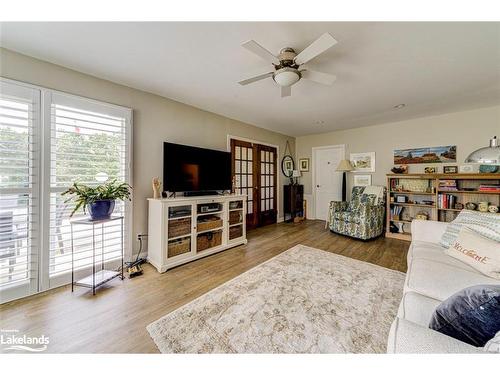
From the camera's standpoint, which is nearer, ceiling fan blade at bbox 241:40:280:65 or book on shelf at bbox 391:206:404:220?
ceiling fan blade at bbox 241:40:280:65

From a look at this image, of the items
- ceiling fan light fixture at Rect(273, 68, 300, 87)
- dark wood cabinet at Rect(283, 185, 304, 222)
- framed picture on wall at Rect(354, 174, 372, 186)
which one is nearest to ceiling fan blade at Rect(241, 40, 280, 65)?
ceiling fan light fixture at Rect(273, 68, 300, 87)

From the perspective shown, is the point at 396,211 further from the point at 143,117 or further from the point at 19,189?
the point at 19,189

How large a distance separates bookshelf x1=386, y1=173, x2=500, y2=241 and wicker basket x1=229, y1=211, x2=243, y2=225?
2.84 m

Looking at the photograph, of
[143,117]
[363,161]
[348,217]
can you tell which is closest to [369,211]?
[348,217]

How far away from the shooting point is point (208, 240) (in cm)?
281

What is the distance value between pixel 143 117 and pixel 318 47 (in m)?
2.26

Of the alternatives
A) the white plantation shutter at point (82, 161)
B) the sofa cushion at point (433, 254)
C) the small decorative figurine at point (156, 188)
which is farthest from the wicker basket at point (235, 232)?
the sofa cushion at point (433, 254)

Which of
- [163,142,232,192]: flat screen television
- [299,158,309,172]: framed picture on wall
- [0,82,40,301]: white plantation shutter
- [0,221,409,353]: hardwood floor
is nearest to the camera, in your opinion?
[0,221,409,353]: hardwood floor

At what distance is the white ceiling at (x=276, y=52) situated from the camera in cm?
150

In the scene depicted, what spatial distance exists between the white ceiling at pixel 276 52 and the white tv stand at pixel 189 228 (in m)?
1.47

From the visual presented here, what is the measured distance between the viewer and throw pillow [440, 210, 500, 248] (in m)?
1.58

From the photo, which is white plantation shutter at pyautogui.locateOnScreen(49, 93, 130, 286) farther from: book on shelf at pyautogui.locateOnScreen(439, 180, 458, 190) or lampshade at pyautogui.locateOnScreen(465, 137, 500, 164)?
book on shelf at pyautogui.locateOnScreen(439, 180, 458, 190)
